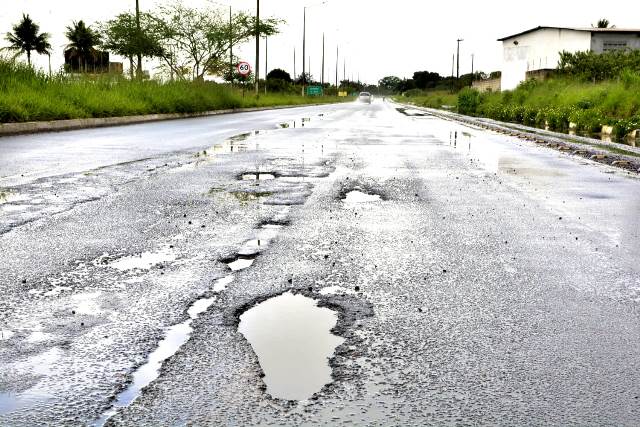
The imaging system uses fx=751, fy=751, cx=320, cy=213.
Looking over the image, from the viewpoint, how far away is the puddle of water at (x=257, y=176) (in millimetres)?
10062

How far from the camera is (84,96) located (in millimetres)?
25531

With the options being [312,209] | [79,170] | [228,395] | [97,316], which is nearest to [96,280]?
[97,316]

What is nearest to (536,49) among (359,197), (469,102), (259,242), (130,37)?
(469,102)

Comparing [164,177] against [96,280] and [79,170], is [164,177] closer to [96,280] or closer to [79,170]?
[79,170]

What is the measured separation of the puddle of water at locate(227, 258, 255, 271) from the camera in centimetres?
506

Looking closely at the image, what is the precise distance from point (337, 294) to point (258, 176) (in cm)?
610

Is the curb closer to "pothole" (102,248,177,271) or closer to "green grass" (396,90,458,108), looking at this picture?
"pothole" (102,248,177,271)

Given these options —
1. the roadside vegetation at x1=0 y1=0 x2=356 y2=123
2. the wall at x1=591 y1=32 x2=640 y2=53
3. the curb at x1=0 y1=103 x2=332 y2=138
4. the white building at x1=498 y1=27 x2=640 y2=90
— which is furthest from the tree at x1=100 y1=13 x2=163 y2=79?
the wall at x1=591 y1=32 x2=640 y2=53

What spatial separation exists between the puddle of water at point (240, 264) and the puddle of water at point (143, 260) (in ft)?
1.45

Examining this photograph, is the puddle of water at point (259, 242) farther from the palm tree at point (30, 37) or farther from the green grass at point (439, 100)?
the palm tree at point (30, 37)

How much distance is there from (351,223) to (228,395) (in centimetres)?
402

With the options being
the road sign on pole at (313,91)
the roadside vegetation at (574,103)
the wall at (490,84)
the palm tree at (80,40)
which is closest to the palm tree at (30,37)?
the palm tree at (80,40)

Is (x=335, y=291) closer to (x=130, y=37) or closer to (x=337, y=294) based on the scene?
(x=337, y=294)

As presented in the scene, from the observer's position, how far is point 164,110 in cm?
3159
